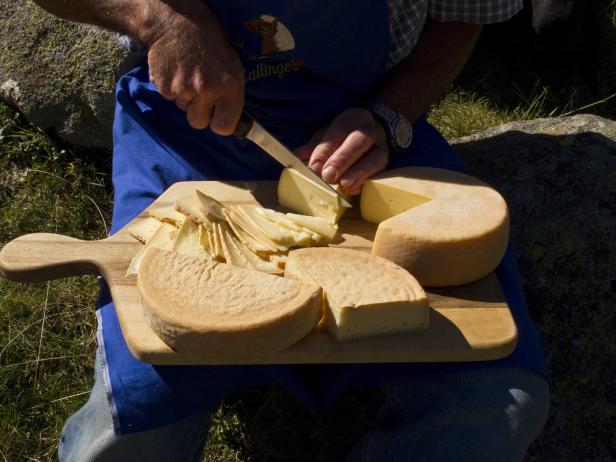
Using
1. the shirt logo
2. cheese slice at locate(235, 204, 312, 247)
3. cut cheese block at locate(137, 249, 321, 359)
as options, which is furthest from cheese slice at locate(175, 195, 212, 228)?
the shirt logo

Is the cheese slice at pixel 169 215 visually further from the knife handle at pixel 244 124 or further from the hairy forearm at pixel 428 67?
the hairy forearm at pixel 428 67

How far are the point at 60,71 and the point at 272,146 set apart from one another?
2001 millimetres

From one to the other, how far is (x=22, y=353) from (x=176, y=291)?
65.9 inches

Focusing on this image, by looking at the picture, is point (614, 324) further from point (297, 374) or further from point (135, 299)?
point (135, 299)

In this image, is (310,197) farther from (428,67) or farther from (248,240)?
(428,67)

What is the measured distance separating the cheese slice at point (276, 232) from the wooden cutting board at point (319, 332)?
0.45 ft

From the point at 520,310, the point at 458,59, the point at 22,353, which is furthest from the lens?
the point at 22,353

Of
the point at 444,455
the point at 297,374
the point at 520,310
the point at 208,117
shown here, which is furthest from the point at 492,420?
the point at 208,117

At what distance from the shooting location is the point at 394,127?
257cm

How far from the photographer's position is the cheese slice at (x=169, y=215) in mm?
2289

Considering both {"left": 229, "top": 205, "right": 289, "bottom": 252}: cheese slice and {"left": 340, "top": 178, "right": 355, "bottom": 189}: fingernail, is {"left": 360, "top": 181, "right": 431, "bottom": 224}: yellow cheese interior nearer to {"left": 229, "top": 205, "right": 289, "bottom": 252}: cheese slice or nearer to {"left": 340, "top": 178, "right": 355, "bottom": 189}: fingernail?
{"left": 340, "top": 178, "right": 355, "bottom": 189}: fingernail

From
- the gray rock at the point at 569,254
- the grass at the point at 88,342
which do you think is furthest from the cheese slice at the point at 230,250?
the gray rock at the point at 569,254

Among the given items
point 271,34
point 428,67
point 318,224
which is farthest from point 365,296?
point 428,67

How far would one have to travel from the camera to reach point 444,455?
2070 millimetres
